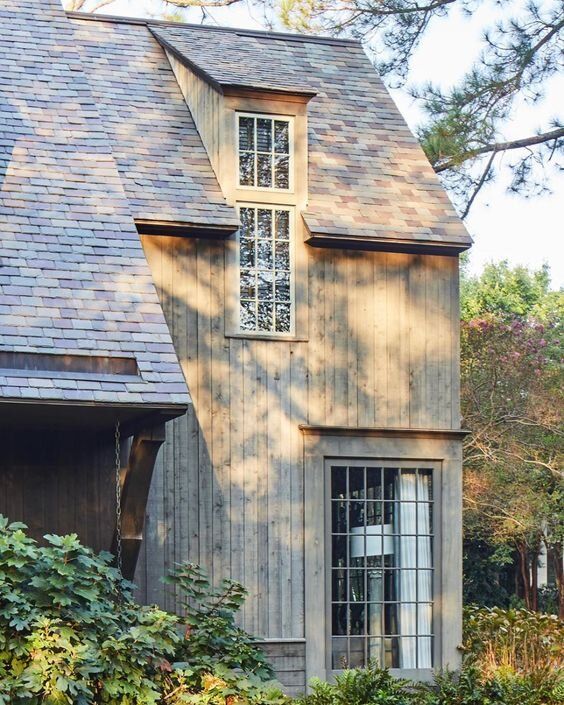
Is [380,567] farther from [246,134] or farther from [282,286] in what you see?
[246,134]

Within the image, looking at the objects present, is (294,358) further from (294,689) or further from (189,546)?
(294,689)

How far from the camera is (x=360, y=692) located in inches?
372

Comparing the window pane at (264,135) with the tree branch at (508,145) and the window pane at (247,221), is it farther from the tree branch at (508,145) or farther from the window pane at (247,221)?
the tree branch at (508,145)

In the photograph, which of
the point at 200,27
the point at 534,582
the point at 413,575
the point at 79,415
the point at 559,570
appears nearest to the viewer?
the point at 79,415

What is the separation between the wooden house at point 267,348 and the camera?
1096 centimetres

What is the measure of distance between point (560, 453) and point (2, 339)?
642 inches

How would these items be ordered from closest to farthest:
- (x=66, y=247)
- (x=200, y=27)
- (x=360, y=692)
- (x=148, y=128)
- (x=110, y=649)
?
(x=110, y=649), (x=360, y=692), (x=66, y=247), (x=148, y=128), (x=200, y=27)

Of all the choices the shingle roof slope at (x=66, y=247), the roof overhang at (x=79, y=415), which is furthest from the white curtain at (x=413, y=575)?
the shingle roof slope at (x=66, y=247)

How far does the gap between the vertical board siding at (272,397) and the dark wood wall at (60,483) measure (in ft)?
2.55

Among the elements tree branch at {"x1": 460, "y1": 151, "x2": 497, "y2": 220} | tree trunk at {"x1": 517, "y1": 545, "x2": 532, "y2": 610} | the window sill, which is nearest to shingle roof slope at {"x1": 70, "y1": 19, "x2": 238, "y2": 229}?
the window sill

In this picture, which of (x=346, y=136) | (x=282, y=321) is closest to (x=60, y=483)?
(x=282, y=321)

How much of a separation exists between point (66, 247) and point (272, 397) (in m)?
2.51

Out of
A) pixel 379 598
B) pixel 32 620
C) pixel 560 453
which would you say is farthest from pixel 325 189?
pixel 560 453

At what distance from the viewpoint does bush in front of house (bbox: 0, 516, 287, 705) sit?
7680mm
